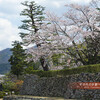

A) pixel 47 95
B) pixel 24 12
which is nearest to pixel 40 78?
pixel 47 95

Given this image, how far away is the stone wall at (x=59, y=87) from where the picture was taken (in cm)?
1538

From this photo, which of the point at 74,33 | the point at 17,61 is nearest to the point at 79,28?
the point at 74,33

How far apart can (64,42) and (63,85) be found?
3.87m

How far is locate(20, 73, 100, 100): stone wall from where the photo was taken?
15.4 meters

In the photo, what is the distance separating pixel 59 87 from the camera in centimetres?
1862

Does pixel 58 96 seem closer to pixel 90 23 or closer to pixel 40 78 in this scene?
pixel 40 78

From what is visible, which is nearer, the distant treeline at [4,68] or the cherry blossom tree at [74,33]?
the cherry blossom tree at [74,33]

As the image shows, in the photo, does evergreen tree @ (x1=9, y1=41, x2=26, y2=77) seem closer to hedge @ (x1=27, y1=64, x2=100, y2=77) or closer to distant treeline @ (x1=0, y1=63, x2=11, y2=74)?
hedge @ (x1=27, y1=64, x2=100, y2=77)

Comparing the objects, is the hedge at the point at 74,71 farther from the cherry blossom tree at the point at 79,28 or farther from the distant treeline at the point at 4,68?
the distant treeline at the point at 4,68

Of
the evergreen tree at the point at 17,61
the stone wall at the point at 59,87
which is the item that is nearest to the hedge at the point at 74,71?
the stone wall at the point at 59,87

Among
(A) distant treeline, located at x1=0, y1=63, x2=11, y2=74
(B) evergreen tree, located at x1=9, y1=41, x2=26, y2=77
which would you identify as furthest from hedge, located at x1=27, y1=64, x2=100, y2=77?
(A) distant treeline, located at x1=0, y1=63, x2=11, y2=74

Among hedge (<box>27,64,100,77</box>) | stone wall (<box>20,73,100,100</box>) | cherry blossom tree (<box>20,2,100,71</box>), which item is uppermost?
cherry blossom tree (<box>20,2,100,71</box>)

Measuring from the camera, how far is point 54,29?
1975 centimetres

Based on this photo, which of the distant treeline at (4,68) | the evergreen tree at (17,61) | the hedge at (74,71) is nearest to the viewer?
the hedge at (74,71)
